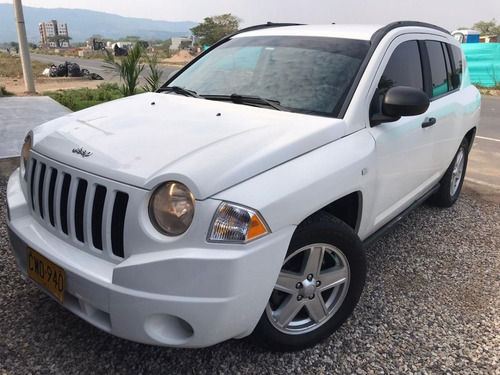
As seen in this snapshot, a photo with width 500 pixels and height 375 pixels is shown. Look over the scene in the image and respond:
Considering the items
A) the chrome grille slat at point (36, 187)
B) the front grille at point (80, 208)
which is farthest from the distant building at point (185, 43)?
the front grille at point (80, 208)

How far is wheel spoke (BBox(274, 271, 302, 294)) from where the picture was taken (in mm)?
2094

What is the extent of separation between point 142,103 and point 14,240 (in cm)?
114

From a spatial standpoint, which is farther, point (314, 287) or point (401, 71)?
point (401, 71)

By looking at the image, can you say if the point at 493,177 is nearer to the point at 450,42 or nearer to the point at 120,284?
the point at 450,42

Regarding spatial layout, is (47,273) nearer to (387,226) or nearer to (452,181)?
(387,226)

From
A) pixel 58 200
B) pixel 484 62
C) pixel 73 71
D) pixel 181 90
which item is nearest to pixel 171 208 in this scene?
pixel 58 200

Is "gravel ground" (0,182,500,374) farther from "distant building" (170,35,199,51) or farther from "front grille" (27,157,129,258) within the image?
"distant building" (170,35,199,51)

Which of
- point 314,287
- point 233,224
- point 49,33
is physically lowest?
point 49,33

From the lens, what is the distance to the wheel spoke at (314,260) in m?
2.18

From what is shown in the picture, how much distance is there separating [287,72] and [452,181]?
2.44 metres

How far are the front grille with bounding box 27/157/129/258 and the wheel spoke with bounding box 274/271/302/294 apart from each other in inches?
29.0

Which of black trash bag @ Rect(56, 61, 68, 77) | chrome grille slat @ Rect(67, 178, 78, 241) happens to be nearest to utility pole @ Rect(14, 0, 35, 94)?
black trash bag @ Rect(56, 61, 68, 77)

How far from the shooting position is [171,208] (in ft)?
6.03

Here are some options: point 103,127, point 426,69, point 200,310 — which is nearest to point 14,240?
point 103,127
